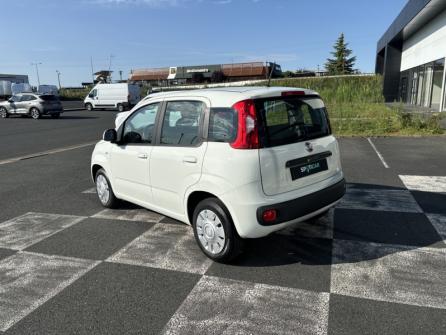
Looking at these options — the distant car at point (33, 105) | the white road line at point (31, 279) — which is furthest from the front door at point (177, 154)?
the distant car at point (33, 105)

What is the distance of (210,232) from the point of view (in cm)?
381

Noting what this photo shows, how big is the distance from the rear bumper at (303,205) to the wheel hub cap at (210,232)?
0.51 m

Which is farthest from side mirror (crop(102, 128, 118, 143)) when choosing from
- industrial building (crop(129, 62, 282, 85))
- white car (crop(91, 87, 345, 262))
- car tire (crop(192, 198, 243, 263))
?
industrial building (crop(129, 62, 282, 85))

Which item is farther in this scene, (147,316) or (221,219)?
(221,219)

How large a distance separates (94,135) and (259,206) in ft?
45.6

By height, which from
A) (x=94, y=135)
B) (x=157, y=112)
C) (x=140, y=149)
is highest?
(x=157, y=112)

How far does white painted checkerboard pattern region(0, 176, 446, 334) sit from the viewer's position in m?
2.92

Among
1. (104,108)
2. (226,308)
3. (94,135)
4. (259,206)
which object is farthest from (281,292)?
(104,108)

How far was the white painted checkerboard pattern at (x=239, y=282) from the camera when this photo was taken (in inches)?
115

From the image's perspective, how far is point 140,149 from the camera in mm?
4617

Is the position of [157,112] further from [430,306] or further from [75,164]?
[75,164]

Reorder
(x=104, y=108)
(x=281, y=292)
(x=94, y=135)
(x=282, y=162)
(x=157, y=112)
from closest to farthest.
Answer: (x=281, y=292) < (x=282, y=162) < (x=157, y=112) < (x=94, y=135) < (x=104, y=108)

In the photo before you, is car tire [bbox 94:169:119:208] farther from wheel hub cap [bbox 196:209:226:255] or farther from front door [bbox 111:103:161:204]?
wheel hub cap [bbox 196:209:226:255]

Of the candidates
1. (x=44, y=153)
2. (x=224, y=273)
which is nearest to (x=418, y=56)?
(x=44, y=153)
